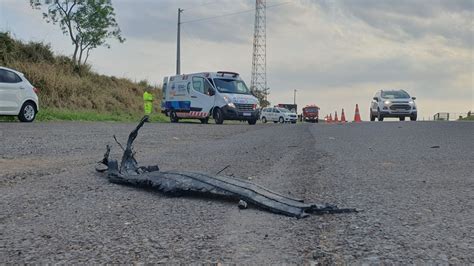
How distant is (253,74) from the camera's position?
61.8 m

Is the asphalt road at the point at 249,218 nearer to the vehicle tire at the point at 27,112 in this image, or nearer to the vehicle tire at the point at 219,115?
the vehicle tire at the point at 27,112

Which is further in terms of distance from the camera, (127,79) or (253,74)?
(253,74)

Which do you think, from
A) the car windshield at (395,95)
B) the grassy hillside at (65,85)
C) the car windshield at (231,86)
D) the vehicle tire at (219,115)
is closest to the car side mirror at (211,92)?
the car windshield at (231,86)

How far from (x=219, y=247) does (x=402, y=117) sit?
2415cm

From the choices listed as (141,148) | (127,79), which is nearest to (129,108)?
(127,79)

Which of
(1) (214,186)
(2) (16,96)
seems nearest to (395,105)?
(2) (16,96)

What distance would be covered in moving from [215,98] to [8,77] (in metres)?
9.19

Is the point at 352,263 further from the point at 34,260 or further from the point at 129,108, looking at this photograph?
the point at 129,108

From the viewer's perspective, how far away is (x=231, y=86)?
22922 millimetres

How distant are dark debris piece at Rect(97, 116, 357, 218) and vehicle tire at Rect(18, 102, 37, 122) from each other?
12178mm

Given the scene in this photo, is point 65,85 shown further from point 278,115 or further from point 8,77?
point 278,115

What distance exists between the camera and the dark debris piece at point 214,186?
131 inches

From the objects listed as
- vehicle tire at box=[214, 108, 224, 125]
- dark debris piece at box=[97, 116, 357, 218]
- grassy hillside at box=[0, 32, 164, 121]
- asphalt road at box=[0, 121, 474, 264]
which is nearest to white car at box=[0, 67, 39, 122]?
grassy hillside at box=[0, 32, 164, 121]

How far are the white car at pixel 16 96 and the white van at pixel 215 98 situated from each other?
8193mm
